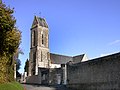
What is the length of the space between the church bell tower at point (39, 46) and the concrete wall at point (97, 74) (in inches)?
1461

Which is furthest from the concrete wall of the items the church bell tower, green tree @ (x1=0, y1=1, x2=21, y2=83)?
the church bell tower

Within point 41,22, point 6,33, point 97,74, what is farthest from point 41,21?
point 6,33

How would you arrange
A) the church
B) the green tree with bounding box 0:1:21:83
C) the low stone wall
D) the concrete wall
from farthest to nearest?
1. the church
2. the low stone wall
3. the concrete wall
4. the green tree with bounding box 0:1:21:83

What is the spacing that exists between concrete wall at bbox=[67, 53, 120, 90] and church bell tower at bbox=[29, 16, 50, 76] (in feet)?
122

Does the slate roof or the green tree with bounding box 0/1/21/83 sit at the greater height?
the slate roof

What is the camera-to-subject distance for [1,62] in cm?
2148

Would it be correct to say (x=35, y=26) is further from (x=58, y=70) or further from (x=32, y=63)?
(x=58, y=70)

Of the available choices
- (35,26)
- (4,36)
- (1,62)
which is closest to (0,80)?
(1,62)

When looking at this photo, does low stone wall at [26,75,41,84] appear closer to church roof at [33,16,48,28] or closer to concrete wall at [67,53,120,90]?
church roof at [33,16,48,28]

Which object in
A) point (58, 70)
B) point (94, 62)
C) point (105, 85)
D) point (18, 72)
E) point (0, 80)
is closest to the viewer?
point (0, 80)

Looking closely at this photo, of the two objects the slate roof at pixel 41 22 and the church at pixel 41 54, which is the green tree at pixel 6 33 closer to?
the church at pixel 41 54

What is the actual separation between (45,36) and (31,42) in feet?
16.0

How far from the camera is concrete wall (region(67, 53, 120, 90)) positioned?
28.1 meters

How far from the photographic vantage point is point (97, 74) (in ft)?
102
